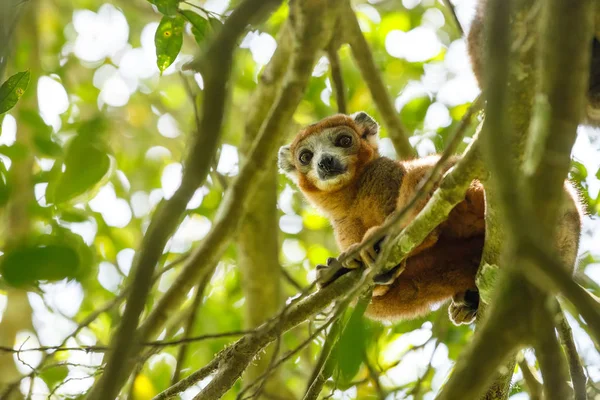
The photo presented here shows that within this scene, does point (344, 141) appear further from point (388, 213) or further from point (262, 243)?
point (262, 243)

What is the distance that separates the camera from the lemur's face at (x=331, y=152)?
21.0 feet

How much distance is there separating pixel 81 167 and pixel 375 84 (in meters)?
4.89

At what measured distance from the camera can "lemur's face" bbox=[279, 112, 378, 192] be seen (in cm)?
641

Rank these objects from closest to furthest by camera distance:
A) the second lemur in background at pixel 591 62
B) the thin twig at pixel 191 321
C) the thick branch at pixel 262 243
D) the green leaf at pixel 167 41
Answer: the green leaf at pixel 167 41, the second lemur in background at pixel 591 62, the thin twig at pixel 191 321, the thick branch at pixel 262 243

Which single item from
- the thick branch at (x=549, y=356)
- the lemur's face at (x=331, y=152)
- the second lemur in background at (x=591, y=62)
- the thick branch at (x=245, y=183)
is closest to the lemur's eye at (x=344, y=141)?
the lemur's face at (x=331, y=152)

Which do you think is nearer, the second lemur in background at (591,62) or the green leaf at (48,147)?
the green leaf at (48,147)

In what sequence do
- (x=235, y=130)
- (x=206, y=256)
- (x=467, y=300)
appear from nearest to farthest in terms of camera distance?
(x=206, y=256) < (x=467, y=300) < (x=235, y=130)

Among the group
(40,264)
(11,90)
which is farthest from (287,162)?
(40,264)

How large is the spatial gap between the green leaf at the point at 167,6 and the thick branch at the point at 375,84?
3429mm

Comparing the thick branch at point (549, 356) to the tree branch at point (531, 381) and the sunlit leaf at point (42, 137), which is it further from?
the tree branch at point (531, 381)

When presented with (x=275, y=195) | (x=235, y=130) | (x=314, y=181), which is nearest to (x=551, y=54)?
(x=314, y=181)

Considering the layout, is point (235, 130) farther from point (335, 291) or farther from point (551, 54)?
point (551, 54)

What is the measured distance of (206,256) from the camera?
490cm

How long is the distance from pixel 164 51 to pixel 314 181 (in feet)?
8.67
